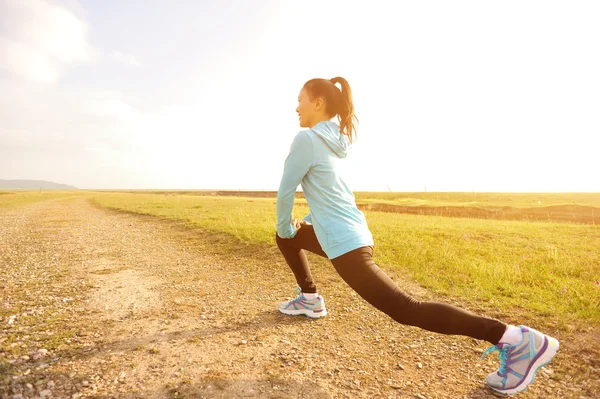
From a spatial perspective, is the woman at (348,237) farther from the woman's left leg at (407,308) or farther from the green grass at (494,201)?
the green grass at (494,201)

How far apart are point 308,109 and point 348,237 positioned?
4.87ft

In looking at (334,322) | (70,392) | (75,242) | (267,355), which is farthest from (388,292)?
(75,242)

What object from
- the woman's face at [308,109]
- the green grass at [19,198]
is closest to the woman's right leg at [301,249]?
the woman's face at [308,109]

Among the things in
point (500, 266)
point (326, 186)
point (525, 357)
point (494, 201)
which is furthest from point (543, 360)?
point (494, 201)

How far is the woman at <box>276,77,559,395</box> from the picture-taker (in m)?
2.69

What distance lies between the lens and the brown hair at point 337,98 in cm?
339

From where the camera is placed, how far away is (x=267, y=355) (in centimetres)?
365

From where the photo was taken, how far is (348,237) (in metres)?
3.00

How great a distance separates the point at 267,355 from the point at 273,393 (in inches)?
28.6

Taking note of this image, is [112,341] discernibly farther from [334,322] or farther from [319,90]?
[319,90]

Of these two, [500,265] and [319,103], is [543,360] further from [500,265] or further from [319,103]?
[500,265]

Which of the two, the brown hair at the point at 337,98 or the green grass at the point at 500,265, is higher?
the brown hair at the point at 337,98

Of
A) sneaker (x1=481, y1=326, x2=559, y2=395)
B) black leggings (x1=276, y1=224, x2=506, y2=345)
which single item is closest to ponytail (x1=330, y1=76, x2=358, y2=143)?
black leggings (x1=276, y1=224, x2=506, y2=345)

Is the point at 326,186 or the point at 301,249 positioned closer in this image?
the point at 326,186
